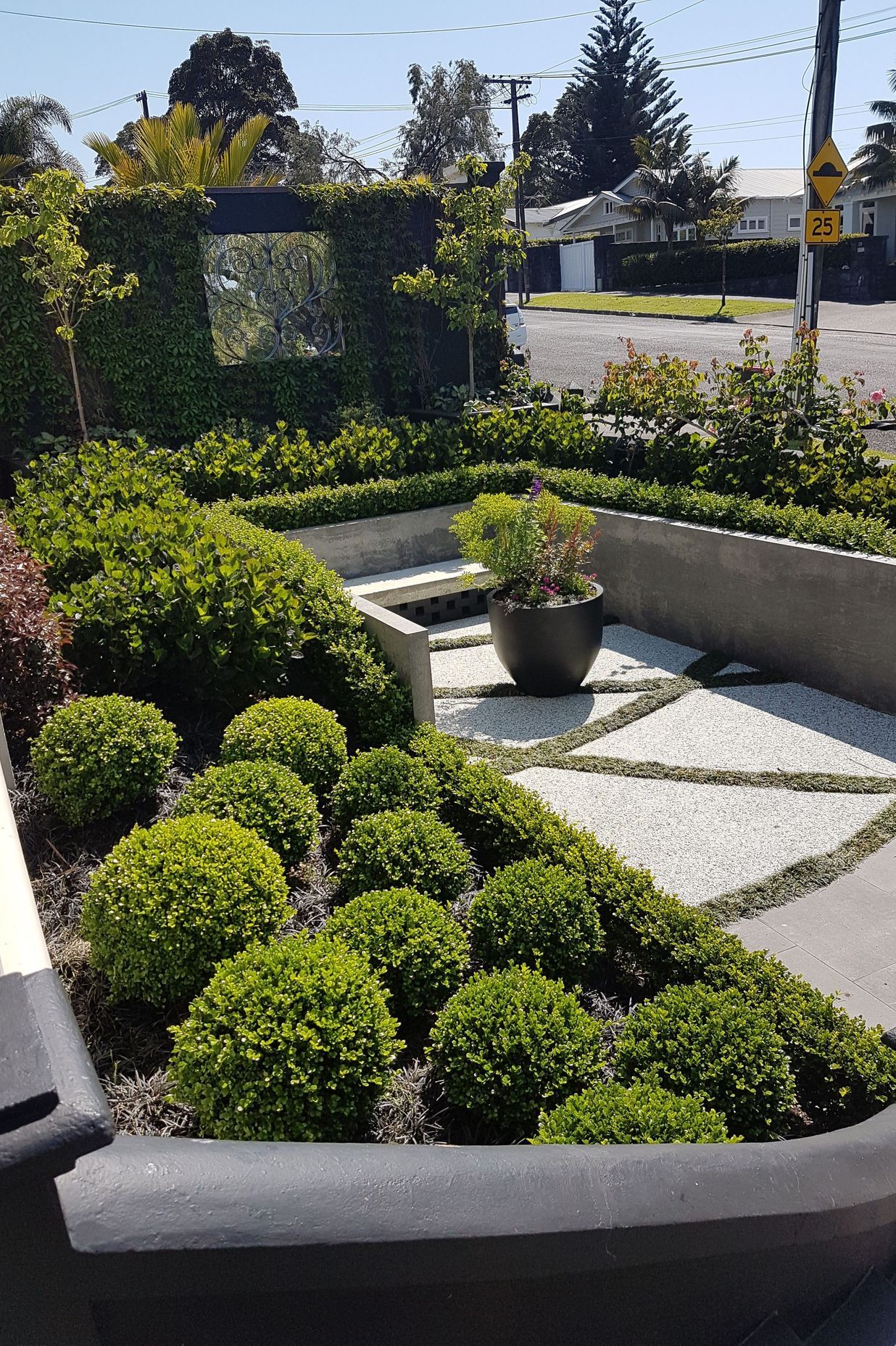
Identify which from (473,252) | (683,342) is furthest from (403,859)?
(683,342)

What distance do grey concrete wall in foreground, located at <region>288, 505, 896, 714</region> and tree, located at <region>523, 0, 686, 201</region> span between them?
5483 centimetres

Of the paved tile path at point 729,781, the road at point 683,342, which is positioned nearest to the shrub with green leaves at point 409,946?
the paved tile path at point 729,781

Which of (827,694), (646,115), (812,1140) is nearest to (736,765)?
(827,694)

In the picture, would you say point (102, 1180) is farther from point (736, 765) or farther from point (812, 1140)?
point (736, 765)

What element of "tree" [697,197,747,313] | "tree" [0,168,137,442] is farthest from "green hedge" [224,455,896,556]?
"tree" [697,197,747,313]

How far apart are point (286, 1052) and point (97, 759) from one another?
1627 millimetres

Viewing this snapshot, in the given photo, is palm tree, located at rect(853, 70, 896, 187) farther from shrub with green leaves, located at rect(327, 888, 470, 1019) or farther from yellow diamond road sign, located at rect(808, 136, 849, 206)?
shrub with green leaves, located at rect(327, 888, 470, 1019)

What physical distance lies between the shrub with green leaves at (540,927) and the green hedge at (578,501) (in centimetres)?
374

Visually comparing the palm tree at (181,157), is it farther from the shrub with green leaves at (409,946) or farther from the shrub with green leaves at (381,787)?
the shrub with green leaves at (409,946)

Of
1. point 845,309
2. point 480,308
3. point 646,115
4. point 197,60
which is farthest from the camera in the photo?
point 646,115

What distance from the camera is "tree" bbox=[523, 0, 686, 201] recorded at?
5494cm

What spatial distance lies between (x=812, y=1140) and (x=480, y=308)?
11.6m

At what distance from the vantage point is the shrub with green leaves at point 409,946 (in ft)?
9.55

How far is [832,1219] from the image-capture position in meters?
2.11
